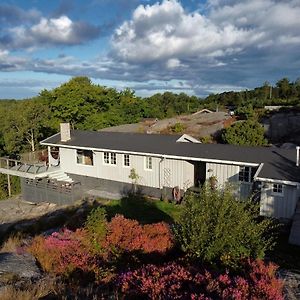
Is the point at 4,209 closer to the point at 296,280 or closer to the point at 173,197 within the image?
the point at 173,197

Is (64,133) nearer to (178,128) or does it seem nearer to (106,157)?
(106,157)

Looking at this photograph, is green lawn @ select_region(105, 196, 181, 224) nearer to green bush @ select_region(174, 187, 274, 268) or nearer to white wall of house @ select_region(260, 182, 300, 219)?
white wall of house @ select_region(260, 182, 300, 219)

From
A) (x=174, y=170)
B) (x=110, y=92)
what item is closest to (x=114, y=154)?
(x=174, y=170)

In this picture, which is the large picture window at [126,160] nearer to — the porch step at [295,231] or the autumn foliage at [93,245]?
the porch step at [295,231]

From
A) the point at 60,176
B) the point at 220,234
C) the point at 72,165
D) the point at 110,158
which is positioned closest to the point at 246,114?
the point at 110,158

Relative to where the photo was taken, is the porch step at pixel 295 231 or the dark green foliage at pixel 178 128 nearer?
the porch step at pixel 295 231

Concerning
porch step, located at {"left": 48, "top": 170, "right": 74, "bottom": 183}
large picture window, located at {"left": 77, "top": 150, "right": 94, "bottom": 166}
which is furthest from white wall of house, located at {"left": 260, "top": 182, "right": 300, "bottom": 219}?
porch step, located at {"left": 48, "top": 170, "right": 74, "bottom": 183}

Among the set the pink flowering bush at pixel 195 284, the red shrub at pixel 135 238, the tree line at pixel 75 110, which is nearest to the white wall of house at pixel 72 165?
the tree line at pixel 75 110
